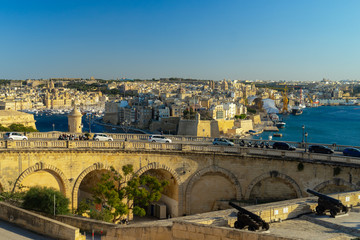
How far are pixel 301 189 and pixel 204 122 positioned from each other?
6236 centimetres

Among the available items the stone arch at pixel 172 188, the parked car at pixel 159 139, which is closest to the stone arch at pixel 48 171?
the stone arch at pixel 172 188

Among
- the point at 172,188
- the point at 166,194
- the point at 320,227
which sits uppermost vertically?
the point at 320,227

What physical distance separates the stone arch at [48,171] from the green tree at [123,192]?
61.3 inches

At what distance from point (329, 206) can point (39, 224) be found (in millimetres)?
9020

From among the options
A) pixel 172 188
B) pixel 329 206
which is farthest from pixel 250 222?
pixel 172 188

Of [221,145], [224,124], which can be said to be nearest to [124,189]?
[221,145]

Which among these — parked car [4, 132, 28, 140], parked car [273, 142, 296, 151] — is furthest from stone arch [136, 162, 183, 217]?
parked car [4, 132, 28, 140]

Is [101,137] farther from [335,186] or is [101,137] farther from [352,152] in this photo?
[352,152]

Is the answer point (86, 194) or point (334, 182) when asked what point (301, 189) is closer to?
point (334, 182)

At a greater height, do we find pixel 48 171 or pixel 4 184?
pixel 48 171

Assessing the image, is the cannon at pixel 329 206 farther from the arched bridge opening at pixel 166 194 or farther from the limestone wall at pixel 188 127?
the limestone wall at pixel 188 127

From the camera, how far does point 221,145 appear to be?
21.2m

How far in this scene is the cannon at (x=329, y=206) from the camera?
1170 cm

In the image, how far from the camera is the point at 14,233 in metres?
12.2
